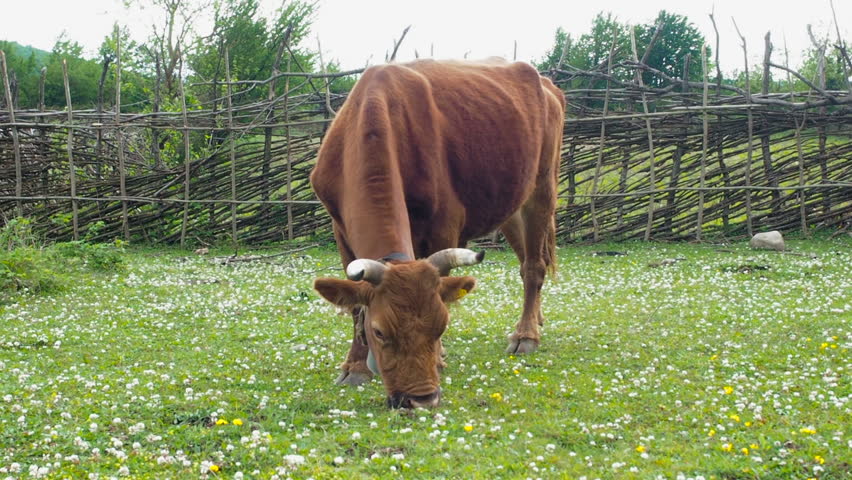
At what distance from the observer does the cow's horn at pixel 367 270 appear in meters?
3.62

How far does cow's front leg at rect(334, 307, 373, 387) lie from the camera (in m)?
4.51

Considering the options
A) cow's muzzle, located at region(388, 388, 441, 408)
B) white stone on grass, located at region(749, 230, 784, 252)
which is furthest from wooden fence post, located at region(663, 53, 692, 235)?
cow's muzzle, located at region(388, 388, 441, 408)

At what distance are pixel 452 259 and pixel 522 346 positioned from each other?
1.84 meters

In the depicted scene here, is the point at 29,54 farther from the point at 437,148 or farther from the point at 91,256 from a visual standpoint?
the point at 437,148

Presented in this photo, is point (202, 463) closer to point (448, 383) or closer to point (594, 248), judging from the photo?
point (448, 383)

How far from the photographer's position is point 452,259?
12.8 ft

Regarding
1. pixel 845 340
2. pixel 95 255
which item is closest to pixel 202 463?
pixel 845 340

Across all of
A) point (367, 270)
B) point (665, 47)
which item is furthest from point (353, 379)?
point (665, 47)

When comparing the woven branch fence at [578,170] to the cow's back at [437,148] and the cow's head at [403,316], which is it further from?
the cow's head at [403,316]

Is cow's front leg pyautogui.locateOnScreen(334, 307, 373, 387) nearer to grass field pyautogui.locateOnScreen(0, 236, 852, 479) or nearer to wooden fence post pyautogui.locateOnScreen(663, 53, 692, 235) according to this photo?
grass field pyautogui.locateOnScreen(0, 236, 852, 479)

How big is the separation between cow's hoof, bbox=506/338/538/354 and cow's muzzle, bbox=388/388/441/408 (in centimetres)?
180

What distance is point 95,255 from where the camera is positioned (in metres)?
8.93

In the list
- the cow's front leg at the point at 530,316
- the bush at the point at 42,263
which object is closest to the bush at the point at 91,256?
the bush at the point at 42,263

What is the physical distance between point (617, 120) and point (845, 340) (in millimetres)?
6725
